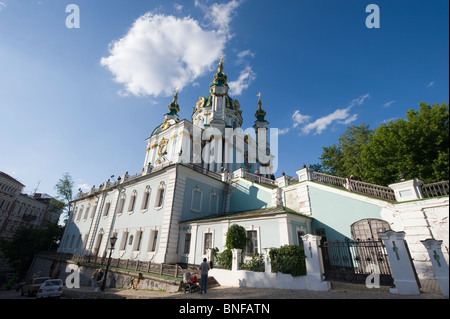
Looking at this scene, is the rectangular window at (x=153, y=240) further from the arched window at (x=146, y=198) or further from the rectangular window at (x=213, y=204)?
the rectangular window at (x=213, y=204)

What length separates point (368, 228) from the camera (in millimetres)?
12297

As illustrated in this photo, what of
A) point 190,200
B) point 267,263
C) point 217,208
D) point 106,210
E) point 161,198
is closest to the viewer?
point 267,263

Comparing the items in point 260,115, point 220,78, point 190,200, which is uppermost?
point 220,78

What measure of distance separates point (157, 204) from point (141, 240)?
3328 mm

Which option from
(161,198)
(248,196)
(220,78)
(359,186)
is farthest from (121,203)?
(220,78)

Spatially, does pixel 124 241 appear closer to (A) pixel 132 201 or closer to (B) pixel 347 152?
(A) pixel 132 201

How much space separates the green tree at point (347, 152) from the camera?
25.3 m

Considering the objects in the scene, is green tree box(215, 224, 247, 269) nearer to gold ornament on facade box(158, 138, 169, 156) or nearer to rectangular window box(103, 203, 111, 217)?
rectangular window box(103, 203, 111, 217)

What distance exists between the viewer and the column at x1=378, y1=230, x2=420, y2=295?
7.33 meters

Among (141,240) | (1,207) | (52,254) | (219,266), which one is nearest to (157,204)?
(141,240)

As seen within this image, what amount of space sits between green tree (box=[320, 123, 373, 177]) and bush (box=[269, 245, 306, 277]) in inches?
715

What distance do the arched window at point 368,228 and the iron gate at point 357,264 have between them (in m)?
0.42

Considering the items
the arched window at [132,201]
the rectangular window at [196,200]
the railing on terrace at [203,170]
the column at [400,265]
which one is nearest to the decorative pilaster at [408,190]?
the column at [400,265]

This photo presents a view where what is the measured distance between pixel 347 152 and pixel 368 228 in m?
16.7
